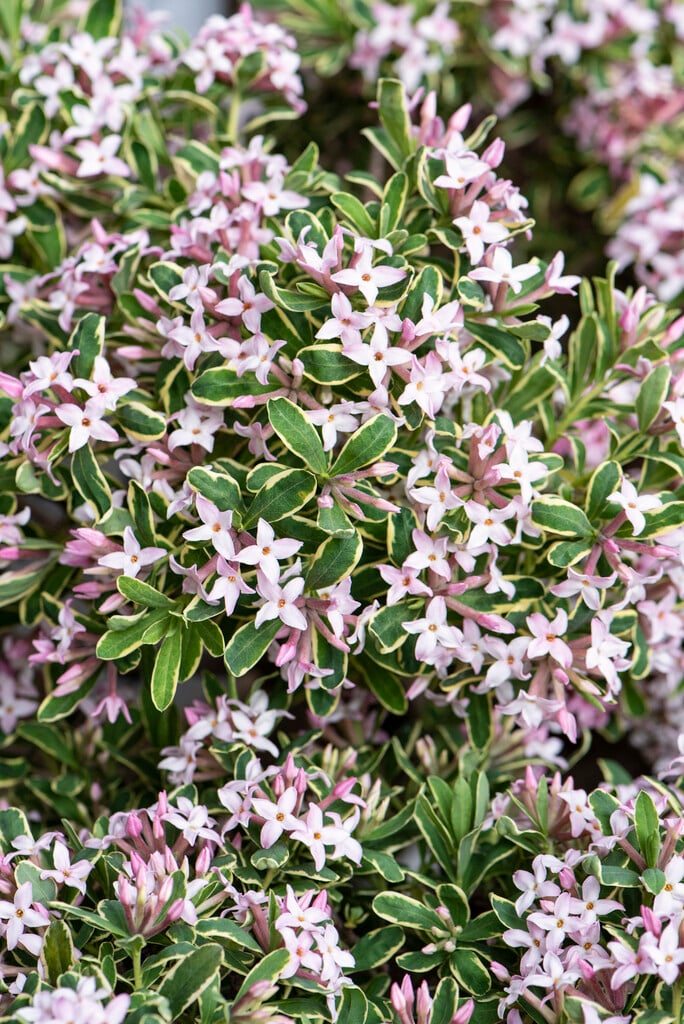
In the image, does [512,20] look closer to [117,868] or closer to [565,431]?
[565,431]

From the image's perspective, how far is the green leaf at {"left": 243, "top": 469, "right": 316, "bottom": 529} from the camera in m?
1.01

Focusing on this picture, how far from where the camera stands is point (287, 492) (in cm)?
101

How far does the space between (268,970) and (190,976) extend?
7 cm

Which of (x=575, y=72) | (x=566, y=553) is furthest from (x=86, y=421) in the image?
(x=575, y=72)

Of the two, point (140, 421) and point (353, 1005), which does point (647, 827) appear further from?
point (140, 421)

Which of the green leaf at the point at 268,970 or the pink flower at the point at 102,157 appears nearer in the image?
the green leaf at the point at 268,970

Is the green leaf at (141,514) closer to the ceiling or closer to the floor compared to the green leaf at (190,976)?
closer to the ceiling

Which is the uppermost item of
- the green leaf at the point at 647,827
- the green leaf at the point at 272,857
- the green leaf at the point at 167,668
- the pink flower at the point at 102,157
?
the pink flower at the point at 102,157

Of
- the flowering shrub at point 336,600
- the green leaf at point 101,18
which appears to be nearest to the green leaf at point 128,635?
the flowering shrub at point 336,600

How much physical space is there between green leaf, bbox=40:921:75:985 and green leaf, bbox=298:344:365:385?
22.9 inches

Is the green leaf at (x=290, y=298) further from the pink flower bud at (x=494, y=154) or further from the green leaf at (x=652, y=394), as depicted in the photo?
the green leaf at (x=652, y=394)

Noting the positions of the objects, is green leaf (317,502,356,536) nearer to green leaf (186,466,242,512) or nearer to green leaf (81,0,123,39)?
green leaf (186,466,242,512)

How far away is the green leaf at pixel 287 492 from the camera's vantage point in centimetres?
101

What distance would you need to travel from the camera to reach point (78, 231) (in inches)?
58.9
